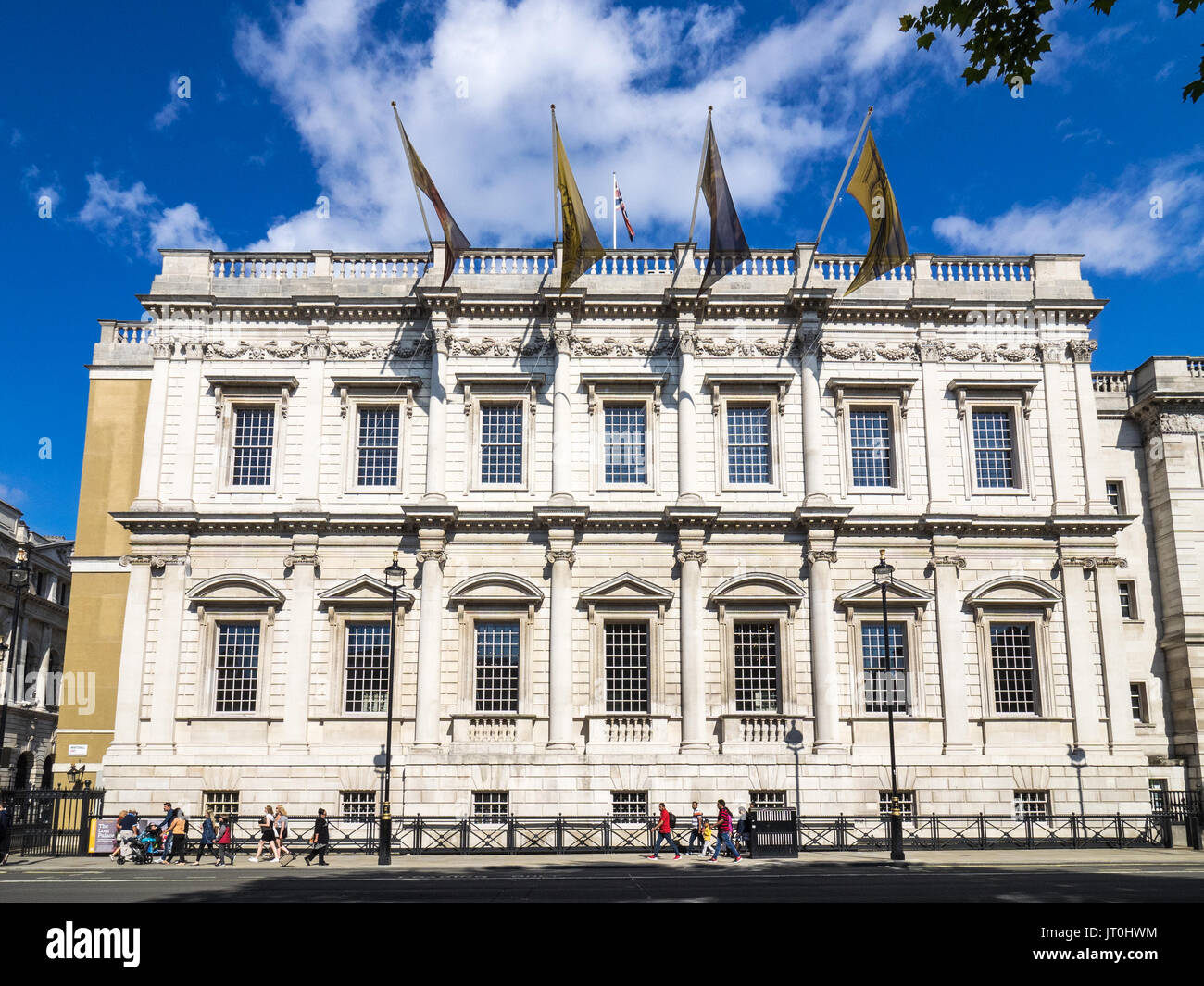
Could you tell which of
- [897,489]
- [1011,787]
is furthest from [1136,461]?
[1011,787]

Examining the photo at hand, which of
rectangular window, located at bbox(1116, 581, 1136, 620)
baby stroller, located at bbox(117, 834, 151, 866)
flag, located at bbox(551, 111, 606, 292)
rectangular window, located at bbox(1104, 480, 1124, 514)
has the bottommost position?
baby stroller, located at bbox(117, 834, 151, 866)

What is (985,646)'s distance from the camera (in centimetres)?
3269

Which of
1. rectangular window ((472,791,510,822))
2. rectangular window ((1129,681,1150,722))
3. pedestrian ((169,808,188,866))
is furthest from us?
rectangular window ((1129,681,1150,722))

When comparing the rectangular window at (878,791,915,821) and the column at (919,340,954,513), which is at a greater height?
the column at (919,340,954,513)

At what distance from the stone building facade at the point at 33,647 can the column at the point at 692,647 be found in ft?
127

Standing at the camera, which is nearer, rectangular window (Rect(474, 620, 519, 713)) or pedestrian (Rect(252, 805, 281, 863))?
pedestrian (Rect(252, 805, 281, 863))

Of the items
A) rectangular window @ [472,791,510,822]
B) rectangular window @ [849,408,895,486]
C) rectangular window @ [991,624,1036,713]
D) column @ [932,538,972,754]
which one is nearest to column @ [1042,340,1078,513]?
column @ [932,538,972,754]

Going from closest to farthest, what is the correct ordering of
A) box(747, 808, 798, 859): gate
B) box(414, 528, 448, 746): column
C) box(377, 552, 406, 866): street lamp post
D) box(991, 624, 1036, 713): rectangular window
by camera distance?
1. box(377, 552, 406, 866): street lamp post
2. box(747, 808, 798, 859): gate
3. box(414, 528, 448, 746): column
4. box(991, 624, 1036, 713): rectangular window

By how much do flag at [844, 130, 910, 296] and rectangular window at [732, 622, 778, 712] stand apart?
11.0 meters

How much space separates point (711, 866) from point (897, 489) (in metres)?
14.8

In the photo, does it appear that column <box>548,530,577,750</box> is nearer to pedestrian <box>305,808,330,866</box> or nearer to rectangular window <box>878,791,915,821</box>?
pedestrian <box>305,808,330,866</box>

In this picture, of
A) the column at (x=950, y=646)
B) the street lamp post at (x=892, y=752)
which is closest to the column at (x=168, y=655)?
the street lamp post at (x=892, y=752)

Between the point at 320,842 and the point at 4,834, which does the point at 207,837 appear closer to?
the point at 320,842

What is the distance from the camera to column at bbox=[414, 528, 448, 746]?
103 feet
